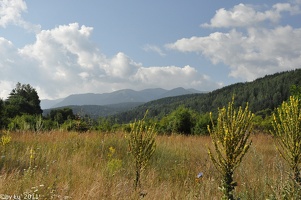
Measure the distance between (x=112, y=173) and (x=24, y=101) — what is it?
56.8 m

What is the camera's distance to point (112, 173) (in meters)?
5.23

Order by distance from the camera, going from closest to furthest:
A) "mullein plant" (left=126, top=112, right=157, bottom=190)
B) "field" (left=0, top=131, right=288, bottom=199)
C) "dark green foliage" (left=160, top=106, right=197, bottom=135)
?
"field" (left=0, top=131, right=288, bottom=199), "mullein plant" (left=126, top=112, right=157, bottom=190), "dark green foliage" (left=160, top=106, right=197, bottom=135)

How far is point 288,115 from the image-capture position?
13.1ft

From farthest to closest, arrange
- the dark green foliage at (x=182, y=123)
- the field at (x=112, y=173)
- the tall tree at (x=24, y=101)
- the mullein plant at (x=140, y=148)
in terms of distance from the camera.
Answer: the tall tree at (x=24, y=101) → the dark green foliage at (x=182, y=123) → the mullein plant at (x=140, y=148) → the field at (x=112, y=173)

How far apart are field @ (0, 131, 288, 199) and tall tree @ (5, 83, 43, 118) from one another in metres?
44.1

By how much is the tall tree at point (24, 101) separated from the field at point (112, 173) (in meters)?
44.1

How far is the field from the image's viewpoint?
12.4ft

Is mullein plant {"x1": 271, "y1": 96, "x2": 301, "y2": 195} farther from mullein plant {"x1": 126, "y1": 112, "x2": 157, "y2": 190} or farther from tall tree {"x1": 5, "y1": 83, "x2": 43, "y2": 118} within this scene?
tall tree {"x1": 5, "y1": 83, "x2": 43, "y2": 118}

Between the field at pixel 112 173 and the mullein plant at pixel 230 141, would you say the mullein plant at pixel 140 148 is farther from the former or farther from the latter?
the mullein plant at pixel 230 141

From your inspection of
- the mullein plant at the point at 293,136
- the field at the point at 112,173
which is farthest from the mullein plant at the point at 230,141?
the mullein plant at the point at 293,136

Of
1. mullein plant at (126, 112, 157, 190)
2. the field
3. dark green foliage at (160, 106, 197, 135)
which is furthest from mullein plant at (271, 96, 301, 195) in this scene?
dark green foliage at (160, 106, 197, 135)

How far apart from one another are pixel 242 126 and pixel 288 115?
1245 mm

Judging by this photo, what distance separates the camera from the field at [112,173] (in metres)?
3.79

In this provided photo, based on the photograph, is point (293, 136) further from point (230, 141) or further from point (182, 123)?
point (182, 123)
